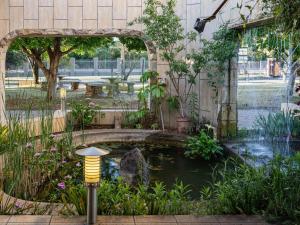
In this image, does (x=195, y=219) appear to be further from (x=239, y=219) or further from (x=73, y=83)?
(x=73, y=83)

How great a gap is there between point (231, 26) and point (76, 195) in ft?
15.7

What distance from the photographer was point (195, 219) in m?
3.57

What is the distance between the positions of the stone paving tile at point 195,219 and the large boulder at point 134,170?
1.79m

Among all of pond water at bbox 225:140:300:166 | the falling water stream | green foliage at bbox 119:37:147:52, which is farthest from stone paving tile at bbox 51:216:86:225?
green foliage at bbox 119:37:147:52

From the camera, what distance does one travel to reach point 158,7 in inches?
354

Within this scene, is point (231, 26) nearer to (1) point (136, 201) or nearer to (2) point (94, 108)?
(2) point (94, 108)

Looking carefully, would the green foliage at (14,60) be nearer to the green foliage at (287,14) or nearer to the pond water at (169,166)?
the pond water at (169,166)

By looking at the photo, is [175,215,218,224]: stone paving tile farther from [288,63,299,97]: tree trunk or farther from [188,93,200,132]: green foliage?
[188,93,200,132]: green foliage

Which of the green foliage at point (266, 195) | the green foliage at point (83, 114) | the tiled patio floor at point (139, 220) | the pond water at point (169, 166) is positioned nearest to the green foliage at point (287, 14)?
the green foliage at point (266, 195)

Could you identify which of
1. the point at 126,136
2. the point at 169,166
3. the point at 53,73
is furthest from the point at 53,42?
the point at 169,166

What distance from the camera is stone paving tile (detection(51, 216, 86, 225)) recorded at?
136 inches

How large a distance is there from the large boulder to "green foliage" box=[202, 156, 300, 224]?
5.09 feet

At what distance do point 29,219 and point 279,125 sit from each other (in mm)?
4732

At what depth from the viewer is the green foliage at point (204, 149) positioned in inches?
283
